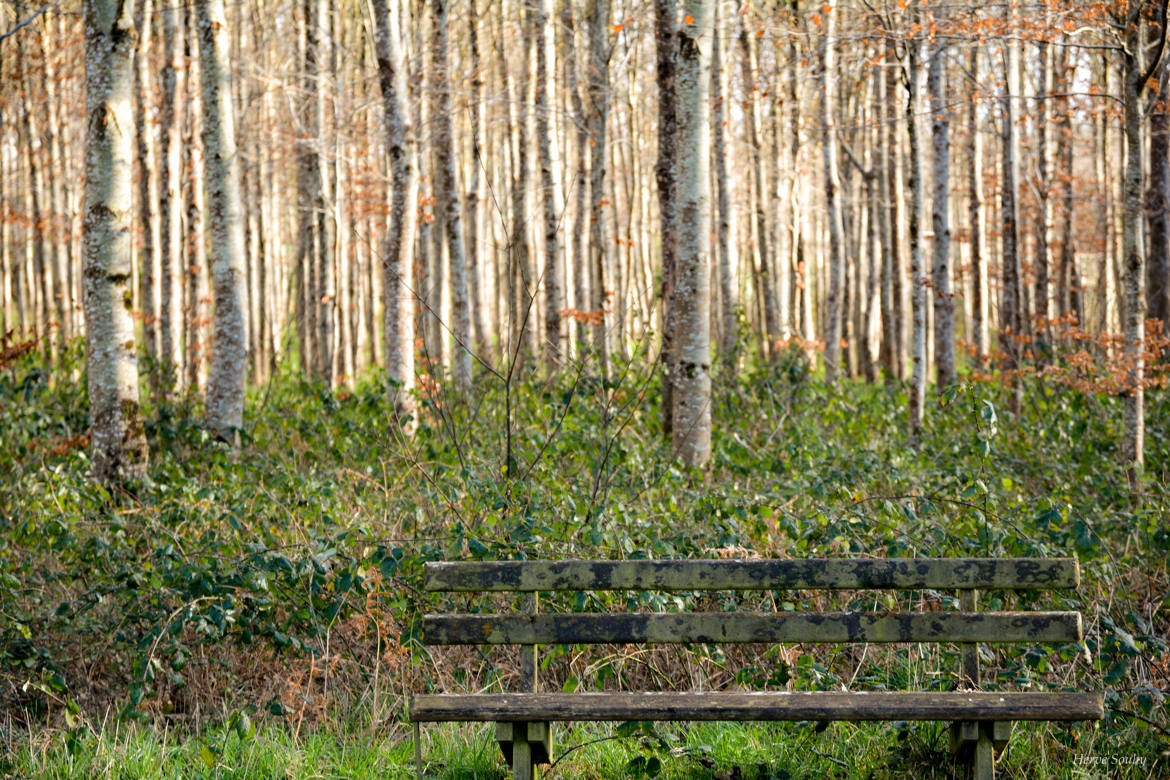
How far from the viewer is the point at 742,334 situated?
1141cm

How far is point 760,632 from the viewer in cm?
358

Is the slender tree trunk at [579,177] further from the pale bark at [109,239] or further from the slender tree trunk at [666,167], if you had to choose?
the pale bark at [109,239]

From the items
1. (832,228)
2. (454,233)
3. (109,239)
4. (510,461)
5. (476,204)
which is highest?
(476,204)

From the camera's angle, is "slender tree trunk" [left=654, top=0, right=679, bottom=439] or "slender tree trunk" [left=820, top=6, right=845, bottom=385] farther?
"slender tree trunk" [left=820, top=6, right=845, bottom=385]

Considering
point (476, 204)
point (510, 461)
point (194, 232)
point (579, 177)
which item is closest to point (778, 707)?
point (510, 461)

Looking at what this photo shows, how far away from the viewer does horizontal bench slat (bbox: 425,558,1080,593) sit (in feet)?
11.6

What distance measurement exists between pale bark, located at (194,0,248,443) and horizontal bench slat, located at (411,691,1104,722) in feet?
21.1

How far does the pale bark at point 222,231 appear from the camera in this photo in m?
9.11

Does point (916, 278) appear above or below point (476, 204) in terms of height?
below

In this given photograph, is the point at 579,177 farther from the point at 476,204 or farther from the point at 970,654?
the point at 970,654

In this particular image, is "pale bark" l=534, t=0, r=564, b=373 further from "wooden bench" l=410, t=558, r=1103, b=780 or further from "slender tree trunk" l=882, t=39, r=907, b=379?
"wooden bench" l=410, t=558, r=1103, b=780

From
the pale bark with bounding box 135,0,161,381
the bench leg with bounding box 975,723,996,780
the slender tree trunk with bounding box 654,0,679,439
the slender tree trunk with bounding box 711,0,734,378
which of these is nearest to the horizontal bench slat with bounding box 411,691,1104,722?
the bench leg with bounding box 975,723,996,780

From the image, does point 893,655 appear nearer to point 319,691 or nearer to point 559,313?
point 319,691

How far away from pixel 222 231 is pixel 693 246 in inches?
185
